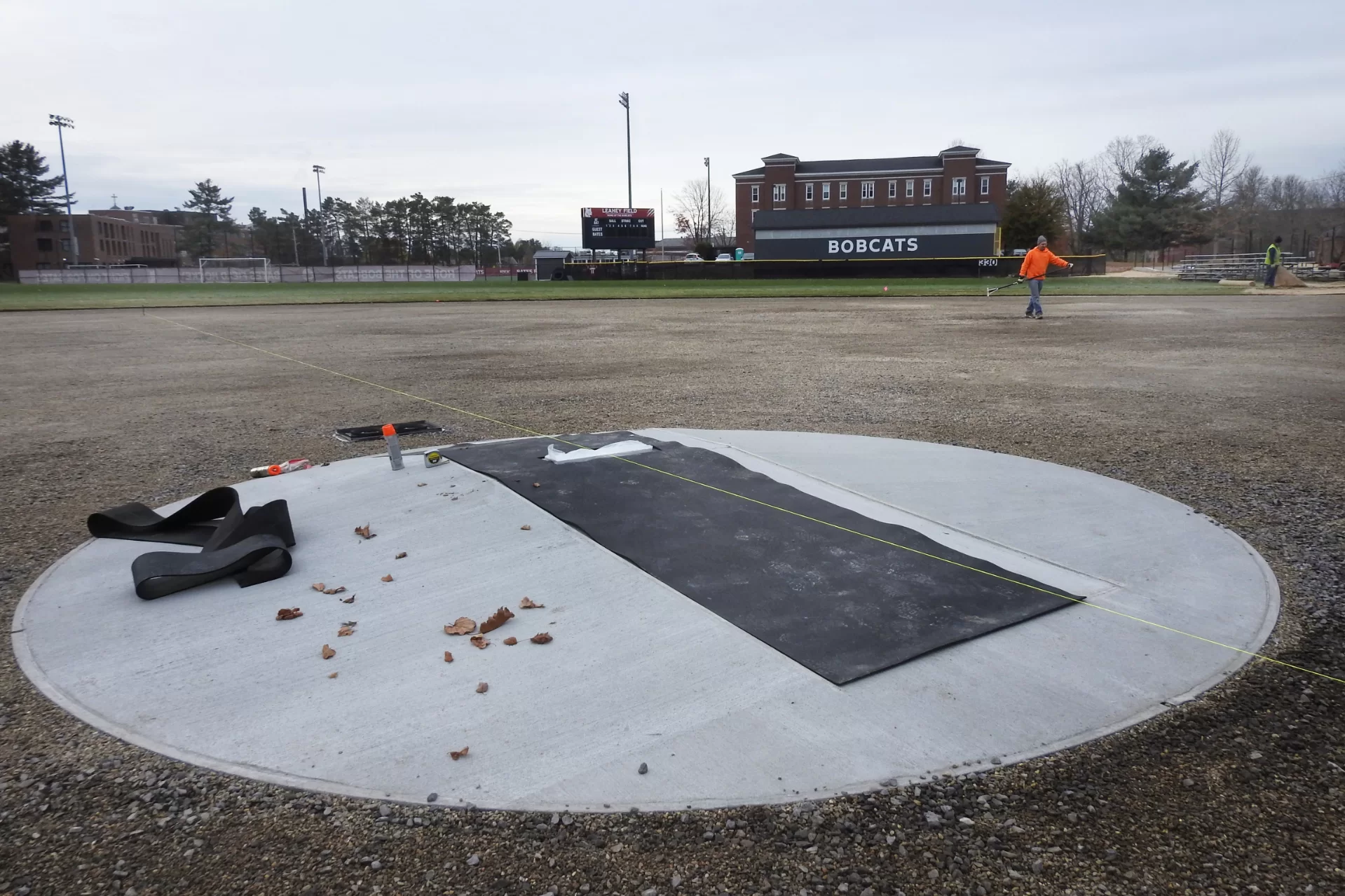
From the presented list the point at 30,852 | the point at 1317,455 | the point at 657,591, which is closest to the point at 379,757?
the point at 30,852

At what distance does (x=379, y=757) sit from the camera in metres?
3.01

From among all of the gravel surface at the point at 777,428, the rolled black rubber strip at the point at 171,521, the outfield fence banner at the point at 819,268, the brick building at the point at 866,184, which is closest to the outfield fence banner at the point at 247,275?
the outfield fence banner at the point at 819,268

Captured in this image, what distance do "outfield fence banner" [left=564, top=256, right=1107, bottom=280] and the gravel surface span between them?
2642cm

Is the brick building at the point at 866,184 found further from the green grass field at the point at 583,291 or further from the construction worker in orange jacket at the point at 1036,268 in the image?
the construction worker in orange jacket at the point at 1036,268

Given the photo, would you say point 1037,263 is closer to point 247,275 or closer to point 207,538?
point 207,538

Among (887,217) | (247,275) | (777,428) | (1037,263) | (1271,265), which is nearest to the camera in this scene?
(777,428)

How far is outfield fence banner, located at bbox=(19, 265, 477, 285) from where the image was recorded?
6981 centimetres

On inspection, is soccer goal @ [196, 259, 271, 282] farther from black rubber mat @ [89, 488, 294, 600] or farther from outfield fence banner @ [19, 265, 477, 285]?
black rubber mat @ [89, 488, 294, 600]

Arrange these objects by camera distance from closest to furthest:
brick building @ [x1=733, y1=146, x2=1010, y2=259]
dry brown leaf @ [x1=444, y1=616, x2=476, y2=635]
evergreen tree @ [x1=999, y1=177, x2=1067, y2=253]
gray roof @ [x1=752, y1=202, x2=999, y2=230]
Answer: dry brown leaf @ [x1=444, y1=616, x2=476, y2=635], gray roof @ [x1=752, y1=202, x2=999, y2=230], evergreen tree @ [x1=999, y1=177, x2=1067, y2=253], brick building @ [x1=733, y1=146, x2=1010, y2=259]

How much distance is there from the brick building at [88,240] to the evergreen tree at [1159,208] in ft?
325

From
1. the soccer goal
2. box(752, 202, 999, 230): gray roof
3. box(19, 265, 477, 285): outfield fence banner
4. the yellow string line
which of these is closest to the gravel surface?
the yellow string line

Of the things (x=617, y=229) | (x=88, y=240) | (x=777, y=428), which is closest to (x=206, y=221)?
(x=88, y=240)

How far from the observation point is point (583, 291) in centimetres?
4172

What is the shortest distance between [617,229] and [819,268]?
17320 millimetres
